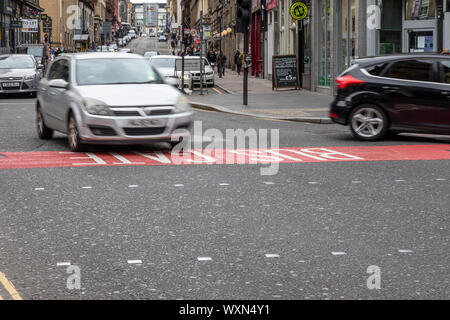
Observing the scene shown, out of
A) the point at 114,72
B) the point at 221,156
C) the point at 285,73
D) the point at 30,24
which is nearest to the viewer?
the point at 221,156

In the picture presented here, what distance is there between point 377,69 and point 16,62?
18.3 m

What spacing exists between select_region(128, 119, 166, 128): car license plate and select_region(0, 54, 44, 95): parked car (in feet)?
57.0

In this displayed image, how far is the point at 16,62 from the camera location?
29500mm

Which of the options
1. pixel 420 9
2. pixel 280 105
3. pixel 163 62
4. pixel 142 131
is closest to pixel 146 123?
pixel 142 131

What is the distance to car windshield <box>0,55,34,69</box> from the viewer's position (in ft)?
95.8

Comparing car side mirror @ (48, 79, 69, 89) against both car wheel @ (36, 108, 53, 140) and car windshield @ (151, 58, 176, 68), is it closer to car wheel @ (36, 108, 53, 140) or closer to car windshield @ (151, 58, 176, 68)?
car wheel @ (36, 108, 53, 140)

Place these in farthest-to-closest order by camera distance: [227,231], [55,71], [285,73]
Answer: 1. [285,73]
2. [55,71]
3. [227,231]

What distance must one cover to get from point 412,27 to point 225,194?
54.3 ft

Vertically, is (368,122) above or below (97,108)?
below

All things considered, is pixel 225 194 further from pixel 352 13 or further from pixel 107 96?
pixel 352 13

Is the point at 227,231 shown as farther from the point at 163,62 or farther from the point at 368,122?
the point at 163,62

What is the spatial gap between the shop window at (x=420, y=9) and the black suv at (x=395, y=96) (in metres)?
8.77

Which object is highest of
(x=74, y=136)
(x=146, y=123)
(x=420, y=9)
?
(x=420, y=9)

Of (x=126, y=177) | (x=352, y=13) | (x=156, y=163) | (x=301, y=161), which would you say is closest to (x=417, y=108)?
(x=301, y=161)
